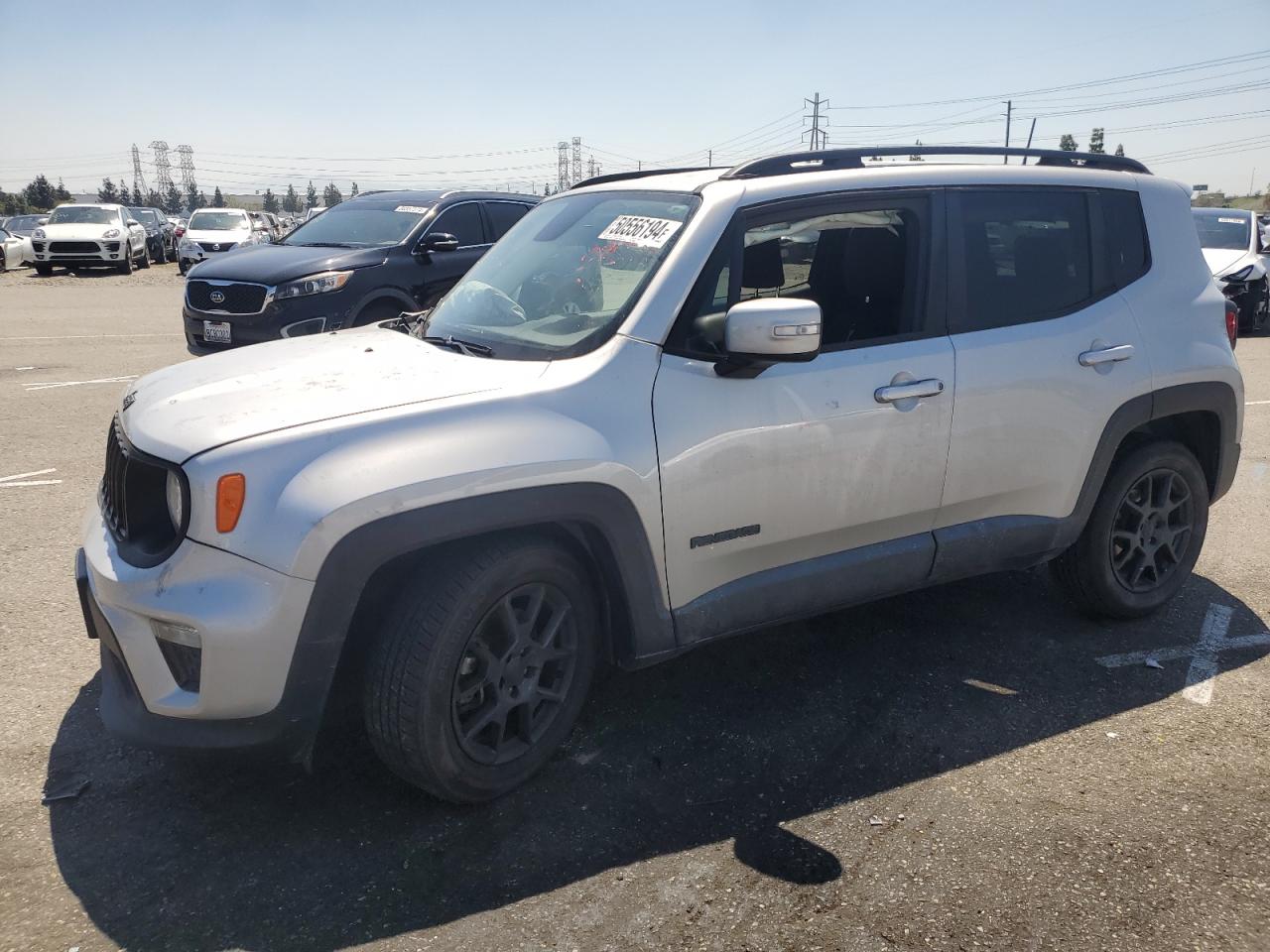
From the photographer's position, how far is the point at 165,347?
1255cm

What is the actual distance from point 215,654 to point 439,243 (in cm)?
721

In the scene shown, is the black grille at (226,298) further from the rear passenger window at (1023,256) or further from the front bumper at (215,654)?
the rear passenger window at (1023,256)

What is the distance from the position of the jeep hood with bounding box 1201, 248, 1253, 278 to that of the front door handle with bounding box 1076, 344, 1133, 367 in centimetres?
1133

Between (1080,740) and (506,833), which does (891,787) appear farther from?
(506,833)

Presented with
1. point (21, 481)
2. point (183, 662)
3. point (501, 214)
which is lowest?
point (21, 481)

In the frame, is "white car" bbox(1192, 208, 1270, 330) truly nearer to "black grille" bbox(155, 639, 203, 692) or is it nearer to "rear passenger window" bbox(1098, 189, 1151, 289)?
"rear passenger window" bbox(1098, 189, 1151, 289)

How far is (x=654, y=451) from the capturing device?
3178mm

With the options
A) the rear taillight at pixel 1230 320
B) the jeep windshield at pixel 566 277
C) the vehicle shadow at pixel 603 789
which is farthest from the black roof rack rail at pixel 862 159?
the vehicle shadow at pixel 603 789

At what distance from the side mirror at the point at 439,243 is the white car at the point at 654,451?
510 cm

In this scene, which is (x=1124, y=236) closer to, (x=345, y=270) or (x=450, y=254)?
(x=345, y=270)

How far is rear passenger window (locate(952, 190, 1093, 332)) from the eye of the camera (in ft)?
12.9

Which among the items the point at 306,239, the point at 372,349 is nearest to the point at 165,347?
the point at 306,239

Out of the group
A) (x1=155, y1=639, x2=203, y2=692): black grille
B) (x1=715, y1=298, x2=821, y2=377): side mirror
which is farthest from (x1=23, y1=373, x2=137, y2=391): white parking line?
(x1=715, y1=298, x2=821, y2=377): side mirror

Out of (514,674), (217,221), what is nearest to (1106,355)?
(514,674)
